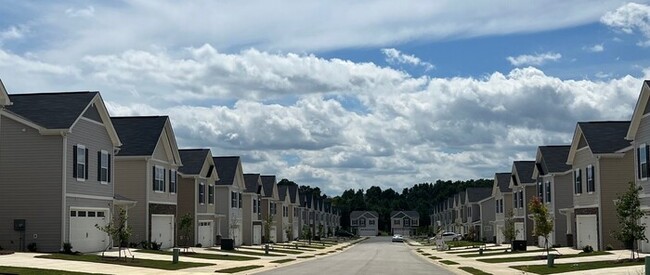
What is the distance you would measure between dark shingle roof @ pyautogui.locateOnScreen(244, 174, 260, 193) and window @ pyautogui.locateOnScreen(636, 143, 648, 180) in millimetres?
45799

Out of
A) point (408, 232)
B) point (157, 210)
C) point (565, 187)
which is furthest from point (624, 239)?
point (408, 232)

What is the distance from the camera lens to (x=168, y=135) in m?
54.8

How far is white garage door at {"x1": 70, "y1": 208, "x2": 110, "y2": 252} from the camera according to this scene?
41250 mm

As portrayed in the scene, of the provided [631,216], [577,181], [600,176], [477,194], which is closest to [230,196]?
[577,181]

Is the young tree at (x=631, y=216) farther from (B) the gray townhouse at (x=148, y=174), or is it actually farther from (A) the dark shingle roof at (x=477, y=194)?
(A) the dark shingle roof at (x=477, y=194)

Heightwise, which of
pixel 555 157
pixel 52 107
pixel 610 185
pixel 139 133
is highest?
pixel 52 107

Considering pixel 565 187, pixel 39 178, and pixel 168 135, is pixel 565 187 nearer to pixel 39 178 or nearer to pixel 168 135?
→ pixel 168 135

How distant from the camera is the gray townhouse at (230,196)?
7150cm

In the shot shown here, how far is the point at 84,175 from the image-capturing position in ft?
139

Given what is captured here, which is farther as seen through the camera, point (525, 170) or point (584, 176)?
point (525, 170)

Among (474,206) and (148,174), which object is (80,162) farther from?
(474,206)

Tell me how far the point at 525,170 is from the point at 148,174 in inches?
1450

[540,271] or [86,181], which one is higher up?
[86,181]

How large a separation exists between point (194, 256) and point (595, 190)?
24759 millimetres
